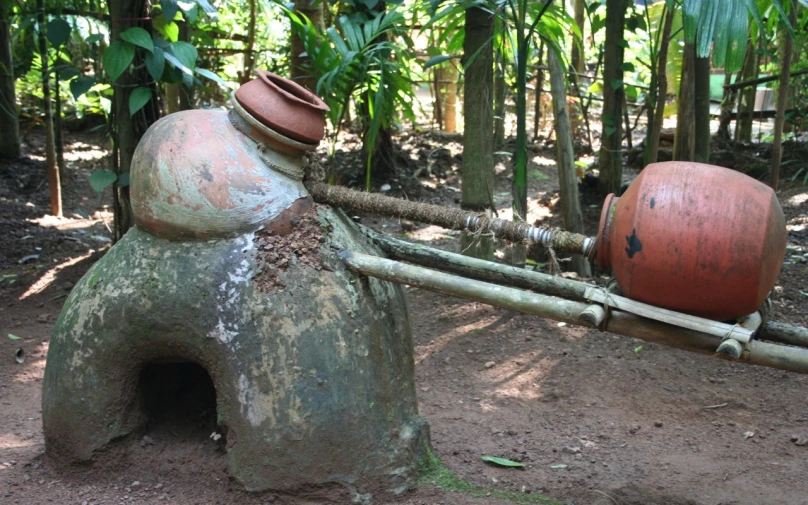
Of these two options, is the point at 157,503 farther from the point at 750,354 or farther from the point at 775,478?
the point at 775,478

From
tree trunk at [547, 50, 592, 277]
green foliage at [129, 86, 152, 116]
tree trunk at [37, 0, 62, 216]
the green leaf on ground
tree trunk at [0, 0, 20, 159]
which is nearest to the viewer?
the green leaf on ground

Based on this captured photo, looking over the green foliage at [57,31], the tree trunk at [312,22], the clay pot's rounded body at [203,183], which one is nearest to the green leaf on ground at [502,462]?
the clay pot's rounded body at [203,183]

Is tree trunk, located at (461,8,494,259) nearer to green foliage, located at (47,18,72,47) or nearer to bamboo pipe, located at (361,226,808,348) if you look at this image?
bamboo pipe, located at (361,226,808,348)

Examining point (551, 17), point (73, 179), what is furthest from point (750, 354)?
A: point (73, 179)

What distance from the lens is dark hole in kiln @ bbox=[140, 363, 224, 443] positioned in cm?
319

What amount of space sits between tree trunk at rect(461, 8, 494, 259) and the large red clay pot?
2.48 meters

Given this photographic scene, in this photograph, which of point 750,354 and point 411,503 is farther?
point 411,503

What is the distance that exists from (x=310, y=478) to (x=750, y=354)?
1.57 meters

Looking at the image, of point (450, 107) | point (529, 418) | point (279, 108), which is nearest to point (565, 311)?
point (279, 108)

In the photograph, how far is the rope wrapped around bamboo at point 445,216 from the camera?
282 cm

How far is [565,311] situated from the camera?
8.38 ft

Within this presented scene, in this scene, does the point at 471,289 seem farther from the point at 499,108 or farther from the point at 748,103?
the point at 748,103

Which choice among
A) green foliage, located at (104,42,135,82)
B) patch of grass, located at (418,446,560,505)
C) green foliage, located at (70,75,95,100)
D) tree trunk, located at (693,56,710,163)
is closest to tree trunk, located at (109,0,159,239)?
green foliage, located at (70,75,95,100)

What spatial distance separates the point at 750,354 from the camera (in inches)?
92.2
